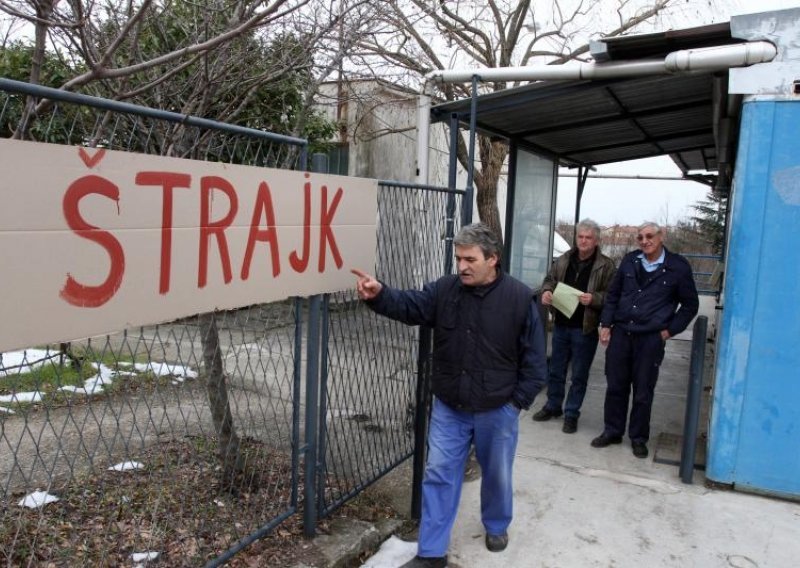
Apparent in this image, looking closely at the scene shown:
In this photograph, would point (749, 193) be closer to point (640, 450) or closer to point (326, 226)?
point (640, 450)

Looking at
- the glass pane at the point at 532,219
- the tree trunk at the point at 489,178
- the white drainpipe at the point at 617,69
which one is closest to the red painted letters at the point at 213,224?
the white drainpipe at the point at 617,69

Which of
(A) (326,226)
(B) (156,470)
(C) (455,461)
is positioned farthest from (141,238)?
(B) (156,470)

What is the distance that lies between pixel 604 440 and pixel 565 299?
109 centimetres

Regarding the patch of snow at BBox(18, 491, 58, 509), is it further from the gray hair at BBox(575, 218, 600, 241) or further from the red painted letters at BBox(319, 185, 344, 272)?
the gray hair at BBox(575, 218, 600, 241)

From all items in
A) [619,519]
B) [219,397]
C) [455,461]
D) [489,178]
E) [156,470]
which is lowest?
[619,519]

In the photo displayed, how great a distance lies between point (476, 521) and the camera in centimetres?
346

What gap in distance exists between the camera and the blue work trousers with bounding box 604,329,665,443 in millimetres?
4289

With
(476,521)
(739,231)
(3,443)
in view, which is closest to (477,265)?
(476,521)

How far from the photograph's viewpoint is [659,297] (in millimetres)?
4215

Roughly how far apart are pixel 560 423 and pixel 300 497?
8.33ft

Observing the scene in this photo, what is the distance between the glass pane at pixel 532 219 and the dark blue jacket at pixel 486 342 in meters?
3.23

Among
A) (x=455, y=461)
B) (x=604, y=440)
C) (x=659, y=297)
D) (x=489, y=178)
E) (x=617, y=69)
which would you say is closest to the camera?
(x=455, y=461)

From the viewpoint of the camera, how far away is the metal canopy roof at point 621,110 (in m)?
3.83

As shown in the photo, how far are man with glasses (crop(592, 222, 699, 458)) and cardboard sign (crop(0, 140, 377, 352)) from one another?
8.29ft
